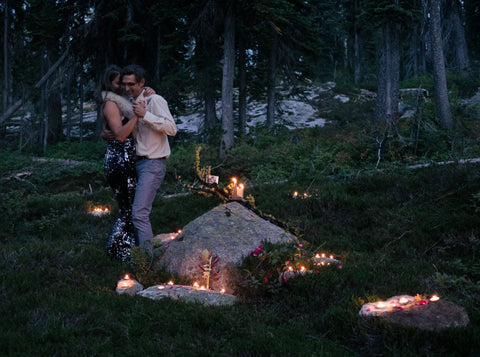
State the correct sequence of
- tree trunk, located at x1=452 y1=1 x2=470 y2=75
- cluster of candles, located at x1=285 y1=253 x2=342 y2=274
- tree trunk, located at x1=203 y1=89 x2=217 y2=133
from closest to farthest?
cluster of candles, located at x1=285 y1=253 x2=342 y2=274 < tree trunk, located at x1=203 y1=89 x2=217 y2=133 < tree trunk, located at x1=452 y1=1 x2=470 y2=75

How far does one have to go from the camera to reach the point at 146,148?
226 inches

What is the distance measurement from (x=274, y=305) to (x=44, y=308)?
254 centimetres

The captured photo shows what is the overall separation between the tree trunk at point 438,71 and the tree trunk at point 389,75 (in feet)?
5.80

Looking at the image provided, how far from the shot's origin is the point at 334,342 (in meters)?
3.65

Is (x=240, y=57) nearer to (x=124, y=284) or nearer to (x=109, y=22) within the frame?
(x=109, y=22)

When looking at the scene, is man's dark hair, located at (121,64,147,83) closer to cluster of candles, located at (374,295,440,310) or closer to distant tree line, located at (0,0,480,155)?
cluster of candles, located at (374,295,440,310)

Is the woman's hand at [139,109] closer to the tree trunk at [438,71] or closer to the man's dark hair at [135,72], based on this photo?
the man's dark hair at [135,72]

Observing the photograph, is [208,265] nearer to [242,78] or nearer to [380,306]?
[380,306]

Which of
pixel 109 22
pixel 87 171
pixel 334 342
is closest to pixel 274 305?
pixel 334 342

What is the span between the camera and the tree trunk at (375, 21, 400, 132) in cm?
1784

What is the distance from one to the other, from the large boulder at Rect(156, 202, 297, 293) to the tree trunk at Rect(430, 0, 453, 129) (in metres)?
12.8

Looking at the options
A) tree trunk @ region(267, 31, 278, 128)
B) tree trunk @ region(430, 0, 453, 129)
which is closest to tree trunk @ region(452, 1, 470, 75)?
tree trunk @ region(430, 0, 453, 129)

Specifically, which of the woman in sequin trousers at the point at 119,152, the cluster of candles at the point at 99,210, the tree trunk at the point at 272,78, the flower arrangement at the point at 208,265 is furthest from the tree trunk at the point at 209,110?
the flower arrangement at the point at 208,265

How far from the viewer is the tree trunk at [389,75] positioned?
1784cm
